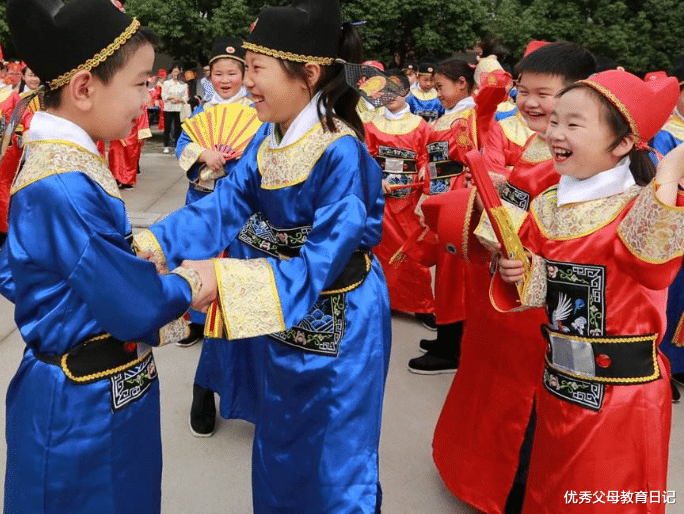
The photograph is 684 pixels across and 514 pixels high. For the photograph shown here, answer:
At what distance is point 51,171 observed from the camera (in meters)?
1.43

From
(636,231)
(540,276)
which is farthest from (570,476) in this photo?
(636,231)

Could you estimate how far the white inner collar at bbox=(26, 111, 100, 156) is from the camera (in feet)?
4.91

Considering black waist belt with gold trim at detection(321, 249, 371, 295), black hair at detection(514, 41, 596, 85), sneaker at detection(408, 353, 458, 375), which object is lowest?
sneaker at detection(408, 353, 458, 375)

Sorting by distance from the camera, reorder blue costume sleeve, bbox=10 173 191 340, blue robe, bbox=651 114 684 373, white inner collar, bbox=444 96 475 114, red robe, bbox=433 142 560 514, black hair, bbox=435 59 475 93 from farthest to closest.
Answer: black hair, bbox=435 59 475 93, white inner collar, bbox=444 96 475 114, blue robe, bbox=651 114 684 373, red robe, bbox=433 142 560 514, blue costume sleeve, bbox=10 173 191 340

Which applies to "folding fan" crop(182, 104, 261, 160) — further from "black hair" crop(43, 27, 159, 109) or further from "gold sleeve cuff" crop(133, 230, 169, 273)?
"black hair" crop(43, 27, 159, 109)

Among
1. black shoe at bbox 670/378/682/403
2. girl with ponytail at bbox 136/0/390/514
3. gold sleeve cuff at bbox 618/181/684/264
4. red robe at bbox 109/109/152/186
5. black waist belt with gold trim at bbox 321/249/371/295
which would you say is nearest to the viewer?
gold sleeve cuff at bbox 618/181/684/264

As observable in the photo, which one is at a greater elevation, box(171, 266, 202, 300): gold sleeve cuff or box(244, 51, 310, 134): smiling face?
box(244, 51, 310, 134): smiling face

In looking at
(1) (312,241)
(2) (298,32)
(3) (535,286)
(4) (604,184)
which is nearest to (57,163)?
(1) (312,241)

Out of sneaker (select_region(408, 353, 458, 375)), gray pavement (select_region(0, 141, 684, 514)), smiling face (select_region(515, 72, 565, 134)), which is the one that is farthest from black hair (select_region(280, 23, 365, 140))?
sneaker (select_region(408, 353, 458, 375))

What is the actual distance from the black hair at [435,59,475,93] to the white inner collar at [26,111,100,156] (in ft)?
12.4

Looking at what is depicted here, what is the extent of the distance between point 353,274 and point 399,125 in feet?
9.81

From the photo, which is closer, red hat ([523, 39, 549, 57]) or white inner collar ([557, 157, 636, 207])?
white inner collar ([557, 157, 636, 207])

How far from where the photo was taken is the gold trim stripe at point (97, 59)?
1.47 metres

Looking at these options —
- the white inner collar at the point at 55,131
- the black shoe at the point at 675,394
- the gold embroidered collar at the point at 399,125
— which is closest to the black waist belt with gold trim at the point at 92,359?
the white inner collar at the point at 55,131
